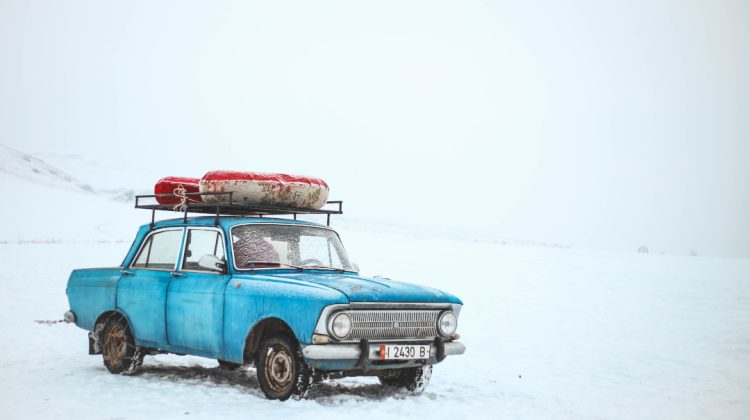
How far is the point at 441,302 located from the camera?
804 centimetres

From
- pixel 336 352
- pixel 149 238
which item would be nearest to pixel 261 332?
pixel 336 352

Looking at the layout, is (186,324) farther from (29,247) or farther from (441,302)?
(29,247)

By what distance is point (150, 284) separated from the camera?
29.9 ft

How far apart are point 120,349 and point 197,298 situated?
1662 mm

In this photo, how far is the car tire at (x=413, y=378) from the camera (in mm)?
8367

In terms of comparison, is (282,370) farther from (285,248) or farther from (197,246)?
(197,246)

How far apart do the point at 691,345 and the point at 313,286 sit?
9816 millimetres

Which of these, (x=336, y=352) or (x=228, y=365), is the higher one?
(x=336, y=352)

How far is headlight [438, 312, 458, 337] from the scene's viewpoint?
8008 mm

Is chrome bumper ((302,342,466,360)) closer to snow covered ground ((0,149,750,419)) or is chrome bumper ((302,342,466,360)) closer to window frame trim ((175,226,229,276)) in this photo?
snow covered ground ((0,149,750,419))

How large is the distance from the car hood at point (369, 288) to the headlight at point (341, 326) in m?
0.17

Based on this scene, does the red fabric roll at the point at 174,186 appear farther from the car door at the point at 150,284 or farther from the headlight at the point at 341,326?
the headlight at the point at 341,326

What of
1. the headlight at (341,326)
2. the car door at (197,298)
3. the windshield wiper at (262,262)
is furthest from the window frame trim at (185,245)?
the headlight at (341,326)

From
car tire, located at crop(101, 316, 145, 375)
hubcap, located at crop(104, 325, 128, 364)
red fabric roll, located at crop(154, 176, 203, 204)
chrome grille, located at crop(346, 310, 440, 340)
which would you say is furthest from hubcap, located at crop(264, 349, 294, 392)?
red fabric roll, located at crop(154, 176, 203, 204)
